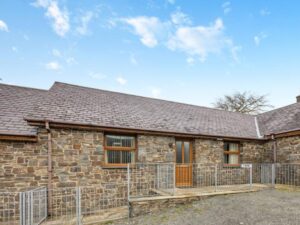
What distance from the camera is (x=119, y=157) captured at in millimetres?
8547

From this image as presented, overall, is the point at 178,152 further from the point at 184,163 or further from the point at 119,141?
the point at 119,141

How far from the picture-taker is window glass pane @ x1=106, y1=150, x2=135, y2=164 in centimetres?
839

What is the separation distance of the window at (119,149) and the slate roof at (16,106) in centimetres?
279

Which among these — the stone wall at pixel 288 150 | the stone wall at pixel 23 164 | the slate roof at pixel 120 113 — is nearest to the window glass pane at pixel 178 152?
the slate roof at pixel 120 113

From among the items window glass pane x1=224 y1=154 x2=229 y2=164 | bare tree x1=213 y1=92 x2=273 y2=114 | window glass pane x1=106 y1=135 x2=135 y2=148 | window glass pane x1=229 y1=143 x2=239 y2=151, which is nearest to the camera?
window glass pane x1=106 y1=135 x2=135 y2=148

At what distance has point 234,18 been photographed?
11.1 meters

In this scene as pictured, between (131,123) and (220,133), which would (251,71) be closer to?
(220,133)

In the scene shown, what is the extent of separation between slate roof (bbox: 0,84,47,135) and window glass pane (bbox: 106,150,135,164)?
2.90 meters

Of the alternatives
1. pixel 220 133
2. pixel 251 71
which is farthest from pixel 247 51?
pixel 220 133

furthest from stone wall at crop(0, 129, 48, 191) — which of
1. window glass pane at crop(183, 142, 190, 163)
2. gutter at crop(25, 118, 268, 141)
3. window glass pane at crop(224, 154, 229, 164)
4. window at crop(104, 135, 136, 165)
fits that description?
window glass pane at crop(224, 154, 229, 164)

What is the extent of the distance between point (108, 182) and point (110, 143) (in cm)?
153

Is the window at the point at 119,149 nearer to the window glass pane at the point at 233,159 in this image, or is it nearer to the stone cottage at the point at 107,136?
the stone cottage at the point at 107,136

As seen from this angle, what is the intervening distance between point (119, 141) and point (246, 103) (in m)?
22.7

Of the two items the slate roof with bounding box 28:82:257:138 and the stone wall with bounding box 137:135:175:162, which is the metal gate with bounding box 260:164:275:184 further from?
the stone wall with bounding box 137:135:175:162
